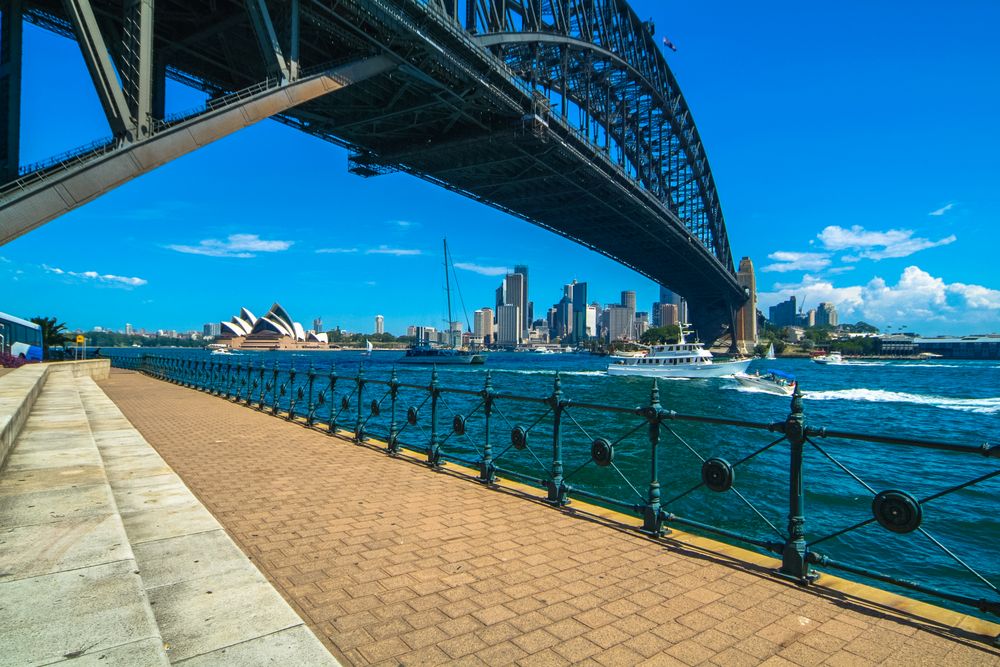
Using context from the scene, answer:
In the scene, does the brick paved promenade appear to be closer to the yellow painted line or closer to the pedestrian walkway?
the yellow painted line

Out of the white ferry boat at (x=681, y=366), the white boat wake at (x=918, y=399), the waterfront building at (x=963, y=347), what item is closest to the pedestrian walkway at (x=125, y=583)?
the white boat wake at (x=918, y=399)

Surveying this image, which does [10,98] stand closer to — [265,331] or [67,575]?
[67,575]

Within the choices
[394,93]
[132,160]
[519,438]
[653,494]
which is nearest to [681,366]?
[394,93]

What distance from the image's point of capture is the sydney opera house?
150 metres

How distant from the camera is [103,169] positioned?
48.6 feet

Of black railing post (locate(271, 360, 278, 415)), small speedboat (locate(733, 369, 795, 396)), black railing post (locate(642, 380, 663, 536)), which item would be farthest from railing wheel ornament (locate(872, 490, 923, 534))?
small speedboat (locate(733, 369, 795, 396))

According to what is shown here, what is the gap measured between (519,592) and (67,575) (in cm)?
282

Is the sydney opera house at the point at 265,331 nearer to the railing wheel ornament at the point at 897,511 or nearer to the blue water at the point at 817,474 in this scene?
the blue water at the point at 817,474

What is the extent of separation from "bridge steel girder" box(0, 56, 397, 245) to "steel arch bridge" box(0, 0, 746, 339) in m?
0.04

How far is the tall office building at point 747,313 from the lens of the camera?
101 m

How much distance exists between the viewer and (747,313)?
10162 cm

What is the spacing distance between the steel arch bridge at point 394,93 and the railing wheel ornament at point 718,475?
54.2 ft

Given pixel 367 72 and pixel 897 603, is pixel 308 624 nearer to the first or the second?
pixel 897 603

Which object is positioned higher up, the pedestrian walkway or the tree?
the tree
